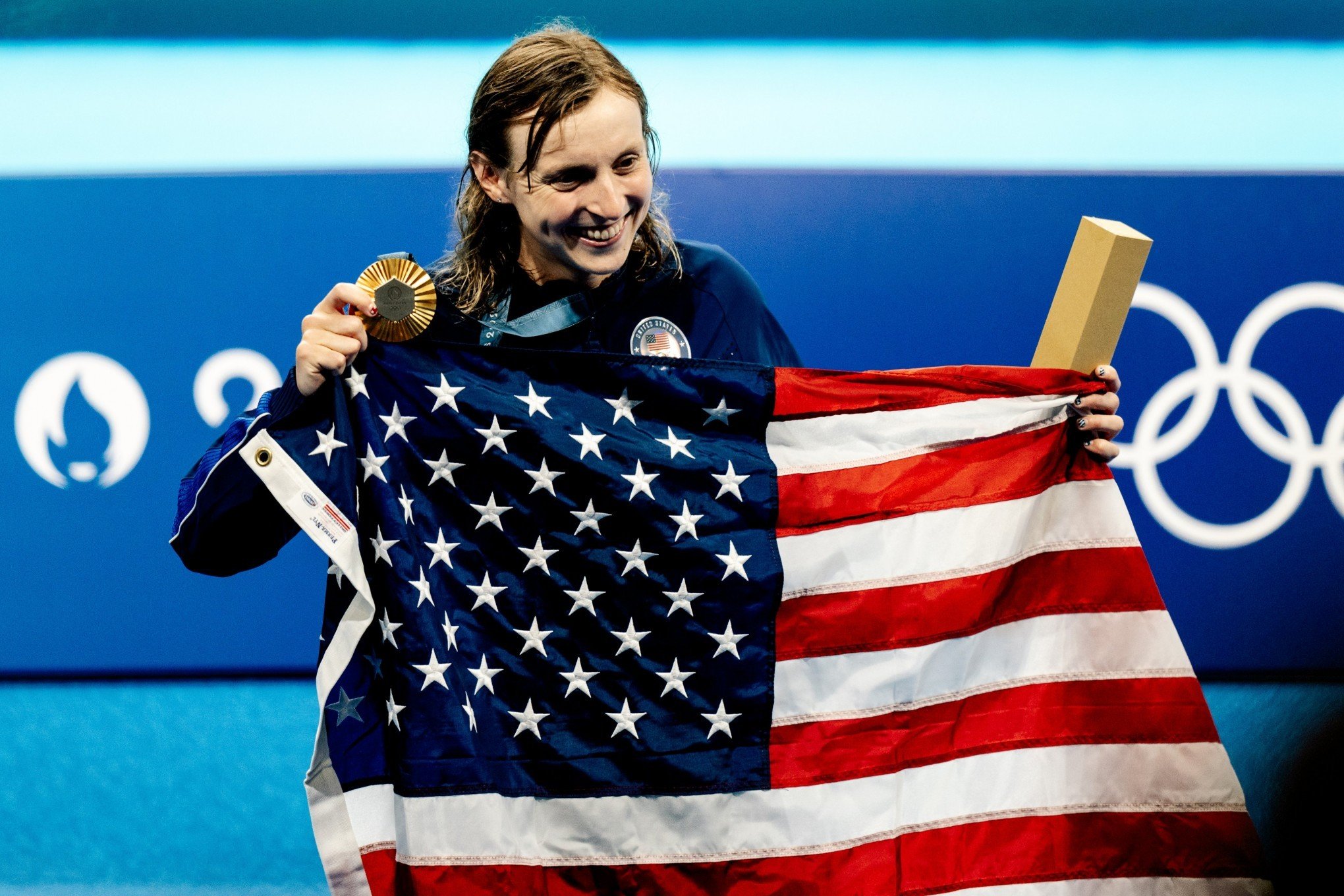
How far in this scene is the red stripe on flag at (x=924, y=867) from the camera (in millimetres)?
1560

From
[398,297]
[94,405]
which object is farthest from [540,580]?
[94,405]

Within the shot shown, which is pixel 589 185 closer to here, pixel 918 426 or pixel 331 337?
pixel 331 337

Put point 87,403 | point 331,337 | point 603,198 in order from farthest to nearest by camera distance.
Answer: point 87,403
point 603,198
point 331,337

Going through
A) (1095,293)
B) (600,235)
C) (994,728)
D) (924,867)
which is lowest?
(924,867)

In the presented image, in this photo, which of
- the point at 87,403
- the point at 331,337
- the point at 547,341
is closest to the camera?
the point at 331,337

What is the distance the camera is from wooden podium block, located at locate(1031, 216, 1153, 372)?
1640 millimetres

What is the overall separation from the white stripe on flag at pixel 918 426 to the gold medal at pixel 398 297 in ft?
1.93

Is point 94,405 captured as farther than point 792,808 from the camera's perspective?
Yes

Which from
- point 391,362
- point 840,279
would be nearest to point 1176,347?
point 840,279

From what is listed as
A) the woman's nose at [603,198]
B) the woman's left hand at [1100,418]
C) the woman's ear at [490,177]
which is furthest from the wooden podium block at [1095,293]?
the woman's ear at [490,177]

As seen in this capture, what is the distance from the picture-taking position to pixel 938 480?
67.8 inches

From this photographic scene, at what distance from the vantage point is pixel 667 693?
1.63 metres

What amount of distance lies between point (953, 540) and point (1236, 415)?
4.30 ft

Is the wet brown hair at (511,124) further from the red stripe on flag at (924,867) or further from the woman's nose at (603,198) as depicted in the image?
the red stripe on flag at (924,867)
